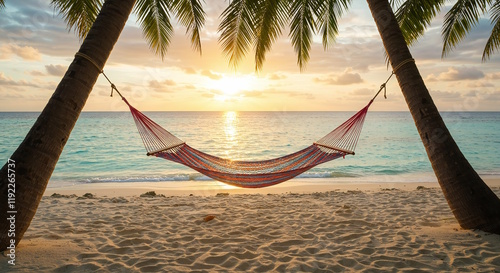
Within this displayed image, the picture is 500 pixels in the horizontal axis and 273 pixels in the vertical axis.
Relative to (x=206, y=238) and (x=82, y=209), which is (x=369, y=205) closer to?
(x=206, y=238)

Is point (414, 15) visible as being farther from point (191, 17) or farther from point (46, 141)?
point (46, 141)

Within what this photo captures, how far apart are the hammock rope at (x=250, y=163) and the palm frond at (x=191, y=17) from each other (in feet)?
3.25

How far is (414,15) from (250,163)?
2329 mm

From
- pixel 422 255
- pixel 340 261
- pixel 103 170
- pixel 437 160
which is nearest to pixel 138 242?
pixel 340 261

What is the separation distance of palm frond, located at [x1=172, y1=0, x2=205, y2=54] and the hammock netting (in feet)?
3.22

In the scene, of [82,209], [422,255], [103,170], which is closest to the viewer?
[422,255]

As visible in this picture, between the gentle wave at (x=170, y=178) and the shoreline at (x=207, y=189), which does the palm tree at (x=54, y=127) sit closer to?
the shoreline at (x=207, y=189)

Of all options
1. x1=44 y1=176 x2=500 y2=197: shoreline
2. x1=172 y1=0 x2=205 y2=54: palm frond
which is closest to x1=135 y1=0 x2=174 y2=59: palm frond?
x1=172 y1=0 x2=205 y2=54: palm frond

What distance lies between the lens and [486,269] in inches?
64.2

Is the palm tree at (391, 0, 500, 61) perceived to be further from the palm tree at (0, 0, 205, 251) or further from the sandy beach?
the palm tree at (0, 0, 205, 251)

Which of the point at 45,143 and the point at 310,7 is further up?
the point at 310,7

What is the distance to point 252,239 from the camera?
225cm

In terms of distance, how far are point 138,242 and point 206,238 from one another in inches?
17.9

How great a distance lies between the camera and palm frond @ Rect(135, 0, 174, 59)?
334 centimetres
